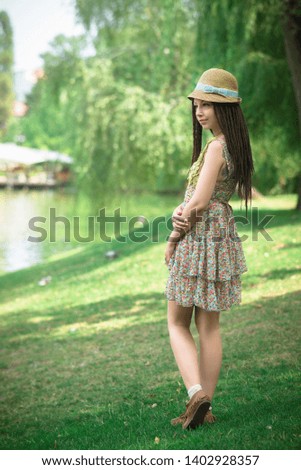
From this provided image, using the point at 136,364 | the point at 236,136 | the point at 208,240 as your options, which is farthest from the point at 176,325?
the point at 136,364

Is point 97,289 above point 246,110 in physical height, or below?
below

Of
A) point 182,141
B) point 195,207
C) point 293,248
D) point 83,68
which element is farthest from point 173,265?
point 83,68

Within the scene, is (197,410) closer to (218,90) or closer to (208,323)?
(208,323)

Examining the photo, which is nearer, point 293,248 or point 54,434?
point 54,434

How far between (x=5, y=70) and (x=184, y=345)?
1425 inches

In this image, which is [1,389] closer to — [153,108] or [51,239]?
[153,108]

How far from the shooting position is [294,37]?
25.8ft

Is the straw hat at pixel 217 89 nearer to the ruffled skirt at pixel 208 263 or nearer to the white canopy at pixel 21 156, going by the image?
the ruffled skirt at pixel 208 263

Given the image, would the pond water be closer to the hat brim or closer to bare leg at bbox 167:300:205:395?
bare leg at bbox 167:300:205:395

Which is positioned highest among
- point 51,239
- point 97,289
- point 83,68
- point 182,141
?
point 83,68

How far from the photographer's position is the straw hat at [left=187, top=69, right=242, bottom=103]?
3203 millimetres

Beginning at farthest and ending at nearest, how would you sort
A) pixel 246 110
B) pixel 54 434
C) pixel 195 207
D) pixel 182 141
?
pixel 182 141
pixel 246 110
pixel 54 434
pixel 195 207

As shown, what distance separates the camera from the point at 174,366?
4.77 m

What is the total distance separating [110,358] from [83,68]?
11.5 metres
